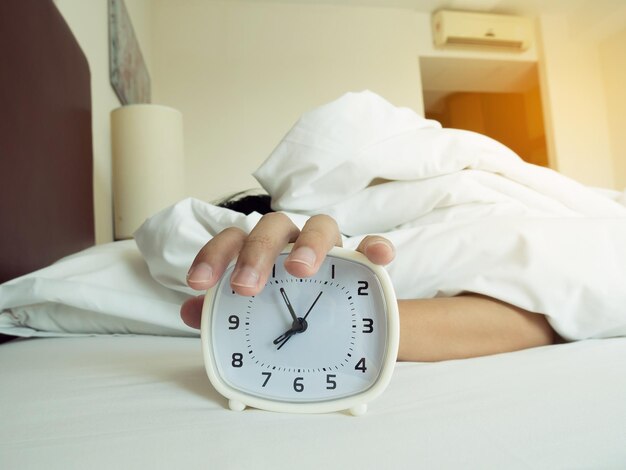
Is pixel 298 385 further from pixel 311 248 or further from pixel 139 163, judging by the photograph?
pixel 139 163

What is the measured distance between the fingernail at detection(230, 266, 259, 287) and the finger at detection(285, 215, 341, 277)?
1.0 inches

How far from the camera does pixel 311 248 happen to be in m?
0.36

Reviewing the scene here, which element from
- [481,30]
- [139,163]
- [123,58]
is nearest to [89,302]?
[139,163]

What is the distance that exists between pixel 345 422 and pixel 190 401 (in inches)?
5.5

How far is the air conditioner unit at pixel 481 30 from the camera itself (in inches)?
131

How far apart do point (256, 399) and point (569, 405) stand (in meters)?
0.25

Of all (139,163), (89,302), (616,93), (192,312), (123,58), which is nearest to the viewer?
(192,312)

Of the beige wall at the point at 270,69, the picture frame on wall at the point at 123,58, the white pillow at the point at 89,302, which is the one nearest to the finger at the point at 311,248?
the white pillow at the point at 89,302

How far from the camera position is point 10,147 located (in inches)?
31.4

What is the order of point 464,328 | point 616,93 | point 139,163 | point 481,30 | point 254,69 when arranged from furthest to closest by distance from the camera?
point 616,93 → point 481,30 → point 254,69 → point 139,163 → point 464,328

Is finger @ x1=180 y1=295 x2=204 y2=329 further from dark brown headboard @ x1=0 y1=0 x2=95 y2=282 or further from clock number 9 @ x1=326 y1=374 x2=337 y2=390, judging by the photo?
dark brown headboard @ x1=0 y1=0 x2=95 y2=282

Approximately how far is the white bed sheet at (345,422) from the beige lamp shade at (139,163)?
1354 mm

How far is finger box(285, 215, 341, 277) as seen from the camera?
1.13 ft

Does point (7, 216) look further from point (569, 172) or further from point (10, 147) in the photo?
point (569, 172)
